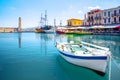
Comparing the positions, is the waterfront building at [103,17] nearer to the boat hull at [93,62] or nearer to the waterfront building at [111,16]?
the waterfront building at [111,16]

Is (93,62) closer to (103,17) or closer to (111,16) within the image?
(111,16)

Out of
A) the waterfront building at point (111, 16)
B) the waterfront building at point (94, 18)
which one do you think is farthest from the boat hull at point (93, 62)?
the waterfront building at point (94, 18)

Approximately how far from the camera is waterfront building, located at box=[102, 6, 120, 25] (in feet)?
213

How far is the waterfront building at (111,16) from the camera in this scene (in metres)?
65.0

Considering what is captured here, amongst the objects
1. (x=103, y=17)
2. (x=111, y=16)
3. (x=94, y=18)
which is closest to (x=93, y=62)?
(x=111, y=16)

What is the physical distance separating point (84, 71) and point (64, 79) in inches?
88.3

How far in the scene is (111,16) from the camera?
67750mm

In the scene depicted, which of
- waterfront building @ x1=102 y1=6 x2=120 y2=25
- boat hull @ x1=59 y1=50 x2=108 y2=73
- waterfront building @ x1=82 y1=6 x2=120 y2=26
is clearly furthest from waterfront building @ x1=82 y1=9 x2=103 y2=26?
boat hull @ x1=59 y1=50 x2=108 y2=73

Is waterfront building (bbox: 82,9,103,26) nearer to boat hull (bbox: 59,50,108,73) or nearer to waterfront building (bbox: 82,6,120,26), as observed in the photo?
waterfront building (bbox: 82,6,120,26)

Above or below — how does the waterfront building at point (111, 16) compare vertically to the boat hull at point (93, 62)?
above

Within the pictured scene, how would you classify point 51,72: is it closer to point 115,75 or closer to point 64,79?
point 64,79

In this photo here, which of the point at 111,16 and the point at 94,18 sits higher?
the point at 94,18

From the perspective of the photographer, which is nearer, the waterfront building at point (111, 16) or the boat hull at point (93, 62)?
the boat hull at point (93, 62)

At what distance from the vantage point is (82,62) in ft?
40.3
